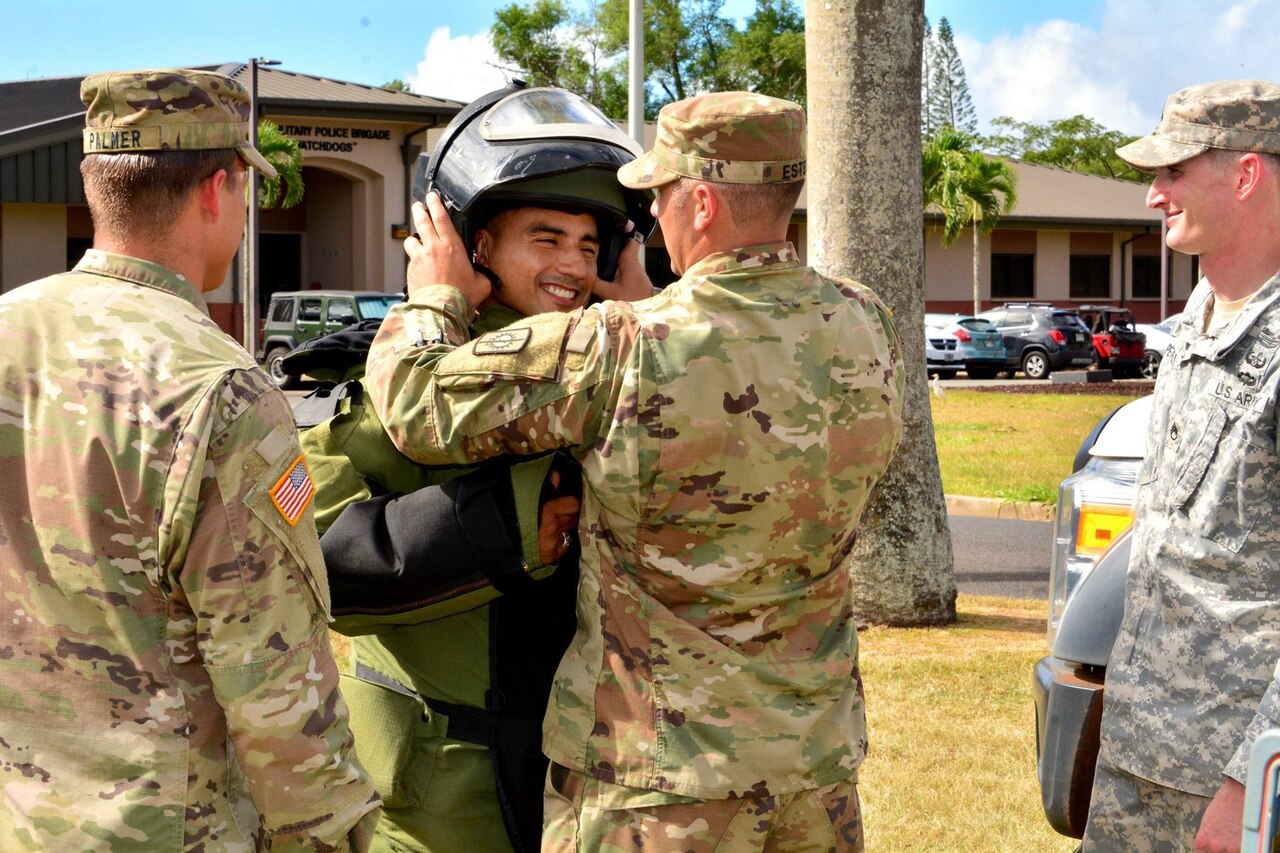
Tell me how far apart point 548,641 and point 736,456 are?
0.57 metres

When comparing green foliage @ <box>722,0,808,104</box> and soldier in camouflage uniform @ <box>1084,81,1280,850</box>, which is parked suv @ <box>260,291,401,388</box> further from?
green foliage @ <box>722,0,808,104</box>

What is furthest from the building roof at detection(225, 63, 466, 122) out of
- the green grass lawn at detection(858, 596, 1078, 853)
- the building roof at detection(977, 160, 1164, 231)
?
the green grass lawn at detection(858, 596, 1078, 853)

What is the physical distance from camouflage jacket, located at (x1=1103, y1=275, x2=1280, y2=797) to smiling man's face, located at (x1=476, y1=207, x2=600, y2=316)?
4.31 feet

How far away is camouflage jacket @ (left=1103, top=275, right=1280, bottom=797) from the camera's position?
274cm

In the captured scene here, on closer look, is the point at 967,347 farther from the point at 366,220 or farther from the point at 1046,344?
the point at 366,220

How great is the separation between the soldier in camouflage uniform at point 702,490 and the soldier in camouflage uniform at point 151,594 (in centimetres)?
38

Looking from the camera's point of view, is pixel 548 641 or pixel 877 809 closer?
pixel 548 641

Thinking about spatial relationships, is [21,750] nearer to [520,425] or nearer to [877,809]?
[520,425]

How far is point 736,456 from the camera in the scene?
2.41 meters

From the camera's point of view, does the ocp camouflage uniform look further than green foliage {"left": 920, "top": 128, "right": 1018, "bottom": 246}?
No

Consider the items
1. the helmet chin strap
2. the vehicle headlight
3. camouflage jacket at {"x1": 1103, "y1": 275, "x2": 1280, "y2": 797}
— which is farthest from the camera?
the vehicle headlight

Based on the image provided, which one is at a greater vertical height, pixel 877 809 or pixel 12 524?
pixel 12 524

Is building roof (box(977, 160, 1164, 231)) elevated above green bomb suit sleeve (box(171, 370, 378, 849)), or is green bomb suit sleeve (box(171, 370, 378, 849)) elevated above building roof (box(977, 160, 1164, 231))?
building roof (box(977, 160, 1164, 231))

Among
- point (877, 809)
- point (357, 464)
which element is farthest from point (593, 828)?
point (877, 809)
